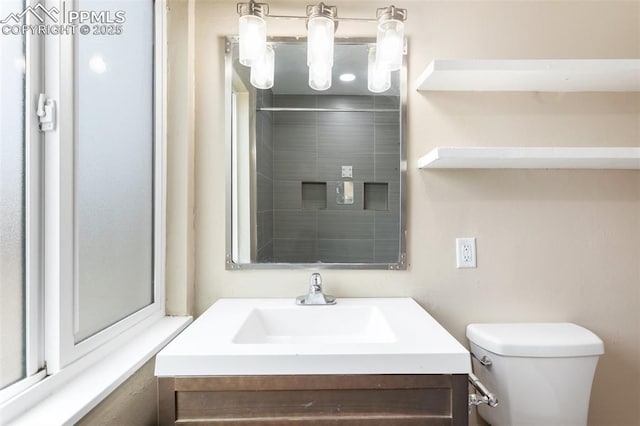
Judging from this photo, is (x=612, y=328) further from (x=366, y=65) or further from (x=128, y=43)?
(x=128, y=43)

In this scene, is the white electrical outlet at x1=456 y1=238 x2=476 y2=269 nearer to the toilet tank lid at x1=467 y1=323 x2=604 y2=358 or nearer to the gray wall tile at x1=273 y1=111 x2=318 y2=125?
the toilet tank lid at x1=467 y1=323 x2=604 y2=358

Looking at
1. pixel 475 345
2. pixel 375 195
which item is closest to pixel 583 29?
pixel 375 195

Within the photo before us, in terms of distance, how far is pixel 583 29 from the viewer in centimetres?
126

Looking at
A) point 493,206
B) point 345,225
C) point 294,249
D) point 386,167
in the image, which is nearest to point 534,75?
point 493,206

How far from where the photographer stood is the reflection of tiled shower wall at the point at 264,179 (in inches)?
48.7

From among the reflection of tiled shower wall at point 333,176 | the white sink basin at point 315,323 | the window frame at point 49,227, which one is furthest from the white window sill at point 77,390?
the reflection of tiled shower wall at point 333,176

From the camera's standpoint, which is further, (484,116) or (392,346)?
(484,116)

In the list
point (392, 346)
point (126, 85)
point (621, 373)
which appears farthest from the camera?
point (621, 373)

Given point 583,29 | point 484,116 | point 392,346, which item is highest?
point 583,29

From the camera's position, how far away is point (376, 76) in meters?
1.19

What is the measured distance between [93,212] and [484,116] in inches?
52.9

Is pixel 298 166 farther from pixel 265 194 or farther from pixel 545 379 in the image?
pixel 545 379

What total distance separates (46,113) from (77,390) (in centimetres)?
59

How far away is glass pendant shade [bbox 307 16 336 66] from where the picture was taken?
110 centimetres
